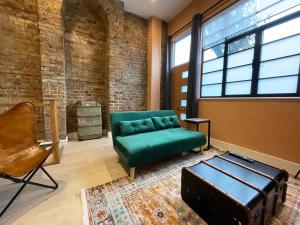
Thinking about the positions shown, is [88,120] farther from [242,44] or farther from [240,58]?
[242,44]

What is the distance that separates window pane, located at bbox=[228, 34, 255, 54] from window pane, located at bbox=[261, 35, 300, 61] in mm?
251

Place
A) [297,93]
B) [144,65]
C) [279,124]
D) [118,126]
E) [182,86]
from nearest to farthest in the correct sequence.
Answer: [297,93] → [279,124] → [118,126] → [182,86] → [144,65]

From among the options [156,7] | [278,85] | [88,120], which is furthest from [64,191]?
[156,7]

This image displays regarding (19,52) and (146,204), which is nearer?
(146,204)

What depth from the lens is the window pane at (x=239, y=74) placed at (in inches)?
97.3

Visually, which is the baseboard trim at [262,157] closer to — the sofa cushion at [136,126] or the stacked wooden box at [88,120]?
the sofa cushion at [136,126]

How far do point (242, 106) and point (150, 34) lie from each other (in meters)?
3.33

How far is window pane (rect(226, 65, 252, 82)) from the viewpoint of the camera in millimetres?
2471

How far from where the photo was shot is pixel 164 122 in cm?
280

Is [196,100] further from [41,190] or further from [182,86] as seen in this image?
[41,190]

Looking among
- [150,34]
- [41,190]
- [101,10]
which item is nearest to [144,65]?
[150,34]

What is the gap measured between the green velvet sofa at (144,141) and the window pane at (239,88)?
1.16 m

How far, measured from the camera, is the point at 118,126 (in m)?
2.36

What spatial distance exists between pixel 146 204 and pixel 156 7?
4535 millimetres
